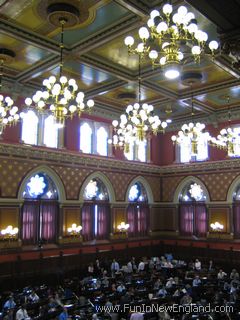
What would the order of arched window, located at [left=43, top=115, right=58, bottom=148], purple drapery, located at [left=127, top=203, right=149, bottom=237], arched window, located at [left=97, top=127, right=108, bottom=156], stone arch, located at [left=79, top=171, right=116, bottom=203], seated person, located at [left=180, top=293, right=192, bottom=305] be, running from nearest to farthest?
1. seated person, located at [left=180, top=293, right=192, bottom=305]
2. arched window, located at [left=43, top=115, right=58, bottom=148]
3. stone arch, located at [left=79, top=171, right=116, bottom=203]
4. arched window, located at [left=97, top=127, right=108, bottom=156]
5. purple drapery, located at [left=127, top=203, right=149, bottom=237]

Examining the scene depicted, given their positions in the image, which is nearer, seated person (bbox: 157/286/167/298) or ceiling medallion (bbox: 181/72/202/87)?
seated person (bbox: 157/286/167/298)

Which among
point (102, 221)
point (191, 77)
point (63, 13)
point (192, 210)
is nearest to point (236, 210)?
point (192, 210)

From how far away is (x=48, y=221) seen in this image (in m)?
→ 17.0

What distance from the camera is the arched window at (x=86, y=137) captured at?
61.1 feet

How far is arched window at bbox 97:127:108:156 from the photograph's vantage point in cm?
1948

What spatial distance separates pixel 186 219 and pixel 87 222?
6431mm

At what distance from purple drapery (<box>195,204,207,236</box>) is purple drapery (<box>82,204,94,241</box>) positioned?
6.40 m

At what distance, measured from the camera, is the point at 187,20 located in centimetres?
677

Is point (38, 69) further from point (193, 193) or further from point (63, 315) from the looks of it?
point (193, 193)

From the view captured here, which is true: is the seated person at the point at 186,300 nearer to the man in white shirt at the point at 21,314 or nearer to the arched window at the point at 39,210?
the man in white shirt at the point at 21,314

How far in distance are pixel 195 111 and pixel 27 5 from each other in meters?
12.7

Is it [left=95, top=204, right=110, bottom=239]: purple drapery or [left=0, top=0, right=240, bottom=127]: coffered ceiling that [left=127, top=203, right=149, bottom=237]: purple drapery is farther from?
[left=0, top=0, right=240, bottom=127]: coffered ceiling

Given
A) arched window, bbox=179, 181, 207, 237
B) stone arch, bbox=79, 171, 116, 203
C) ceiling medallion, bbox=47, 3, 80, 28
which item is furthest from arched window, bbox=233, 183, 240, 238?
ceiling medallion, bbox=47, 3, 80, 28

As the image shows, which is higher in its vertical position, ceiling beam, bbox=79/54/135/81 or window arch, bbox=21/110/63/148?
ceiling beam, bbox=79/54/135/81
